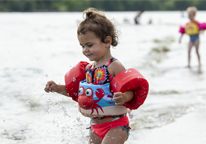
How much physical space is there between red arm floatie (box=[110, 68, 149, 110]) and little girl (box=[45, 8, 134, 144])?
0.05 m

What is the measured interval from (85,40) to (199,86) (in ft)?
16.2

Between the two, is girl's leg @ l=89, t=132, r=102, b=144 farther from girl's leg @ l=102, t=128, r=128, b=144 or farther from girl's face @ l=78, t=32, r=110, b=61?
girl's face @ l=78, t=32, r=110, b=61

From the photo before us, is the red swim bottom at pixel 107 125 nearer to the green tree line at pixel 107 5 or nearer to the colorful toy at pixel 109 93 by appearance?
the colorful toy at pixel 109 93

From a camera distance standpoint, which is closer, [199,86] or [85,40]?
[85,40]

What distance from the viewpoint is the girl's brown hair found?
3020mm

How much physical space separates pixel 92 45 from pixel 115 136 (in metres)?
0.85

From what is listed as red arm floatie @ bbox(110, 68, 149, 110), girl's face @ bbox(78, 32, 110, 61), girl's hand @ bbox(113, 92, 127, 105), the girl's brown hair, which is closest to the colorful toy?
red arm floatie @ bbox(110, 68, 149, 110)

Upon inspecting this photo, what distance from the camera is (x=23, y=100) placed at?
5918 mm

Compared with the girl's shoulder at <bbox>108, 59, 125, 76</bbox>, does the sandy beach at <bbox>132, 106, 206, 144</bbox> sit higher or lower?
lower

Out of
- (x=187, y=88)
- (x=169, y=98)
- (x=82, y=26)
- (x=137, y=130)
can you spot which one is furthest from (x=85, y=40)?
(x=187, y=88)

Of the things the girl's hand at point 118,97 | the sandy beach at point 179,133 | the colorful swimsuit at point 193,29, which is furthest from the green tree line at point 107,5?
the girl's hand at point 118,97

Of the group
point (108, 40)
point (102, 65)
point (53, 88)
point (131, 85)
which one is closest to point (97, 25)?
point (108, 40)

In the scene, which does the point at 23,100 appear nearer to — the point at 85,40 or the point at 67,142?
the point at 67,142

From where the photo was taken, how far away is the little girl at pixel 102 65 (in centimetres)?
301
